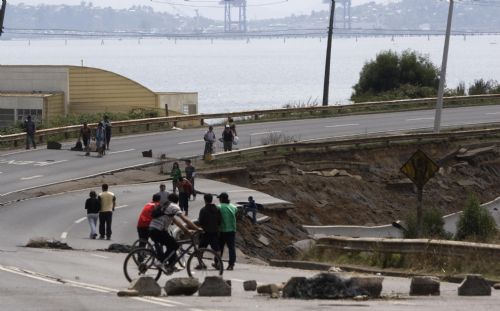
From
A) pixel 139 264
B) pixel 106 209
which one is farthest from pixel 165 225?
pixel 106 209

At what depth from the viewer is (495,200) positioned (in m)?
43.1

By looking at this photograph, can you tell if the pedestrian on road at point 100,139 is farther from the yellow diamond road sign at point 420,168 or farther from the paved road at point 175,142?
the yellow diamond road sign at point 420,168

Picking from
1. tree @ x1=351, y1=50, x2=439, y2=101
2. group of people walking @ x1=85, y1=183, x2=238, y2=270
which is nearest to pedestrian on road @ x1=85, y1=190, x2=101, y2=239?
group of people walking @ x1=85, y1=183, x2=238, y2=270

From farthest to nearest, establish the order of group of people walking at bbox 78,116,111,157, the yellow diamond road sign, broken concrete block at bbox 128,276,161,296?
group of people walking at bbox 78,116,111,157
the yellow diamond road sign
broken concrete block at bbox 128,276,161,296

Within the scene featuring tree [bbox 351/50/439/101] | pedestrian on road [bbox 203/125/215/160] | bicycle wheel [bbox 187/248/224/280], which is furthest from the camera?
tree [bbox 351/50/439/101]

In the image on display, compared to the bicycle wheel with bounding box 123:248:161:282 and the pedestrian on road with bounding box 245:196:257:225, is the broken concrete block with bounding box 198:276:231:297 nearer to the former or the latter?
the bicycle wheel with bounding box 123:248:161:282

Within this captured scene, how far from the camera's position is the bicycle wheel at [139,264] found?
19.2 metres

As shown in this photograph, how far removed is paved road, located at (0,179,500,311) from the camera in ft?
52.6

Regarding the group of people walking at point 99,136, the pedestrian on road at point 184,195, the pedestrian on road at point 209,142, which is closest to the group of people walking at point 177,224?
the pedestrian on road at point 184,195

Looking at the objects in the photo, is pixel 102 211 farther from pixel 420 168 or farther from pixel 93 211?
pixel 420 168

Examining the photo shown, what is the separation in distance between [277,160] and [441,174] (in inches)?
254

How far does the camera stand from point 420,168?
26.3 meters

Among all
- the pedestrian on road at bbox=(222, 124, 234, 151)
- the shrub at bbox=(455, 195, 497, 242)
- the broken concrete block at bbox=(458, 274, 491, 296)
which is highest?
the broken concrete block at bbox=(458, 274, 491, 296)

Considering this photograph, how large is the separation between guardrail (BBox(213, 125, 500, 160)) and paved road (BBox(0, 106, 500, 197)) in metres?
2.54
